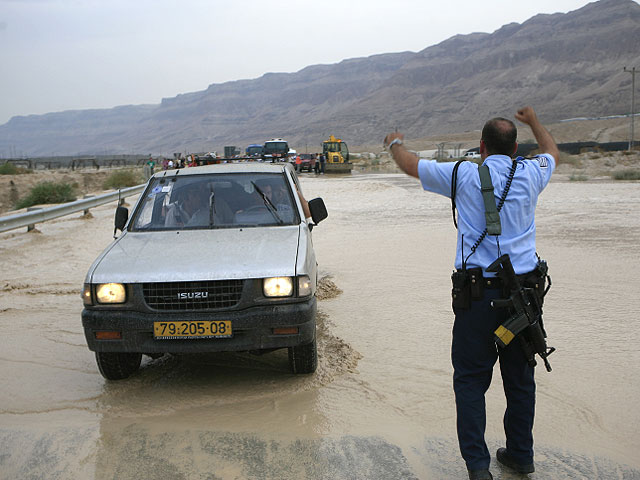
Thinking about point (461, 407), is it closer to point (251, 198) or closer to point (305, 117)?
point (251, 198)

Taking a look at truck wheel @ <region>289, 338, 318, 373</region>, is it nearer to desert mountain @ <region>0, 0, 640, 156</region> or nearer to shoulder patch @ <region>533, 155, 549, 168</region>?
shoulder patch @ <region>533, 155, 549, 168</region>

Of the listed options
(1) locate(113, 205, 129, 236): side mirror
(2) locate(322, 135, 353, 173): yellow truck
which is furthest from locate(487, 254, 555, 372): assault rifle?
(2) locate(322, 135, 353, 173): yellow truck

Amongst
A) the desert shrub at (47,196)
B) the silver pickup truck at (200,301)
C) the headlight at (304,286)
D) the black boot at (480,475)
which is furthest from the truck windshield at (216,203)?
the desert shrub at (47,196)

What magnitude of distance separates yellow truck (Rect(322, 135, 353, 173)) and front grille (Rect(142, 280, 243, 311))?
37.5 metres

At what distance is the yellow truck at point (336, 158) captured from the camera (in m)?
43.0

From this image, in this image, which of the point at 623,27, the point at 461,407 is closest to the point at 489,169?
the point at 461,407

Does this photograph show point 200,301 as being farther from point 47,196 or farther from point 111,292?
point 47,196

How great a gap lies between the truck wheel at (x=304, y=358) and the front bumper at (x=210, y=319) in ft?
1.22

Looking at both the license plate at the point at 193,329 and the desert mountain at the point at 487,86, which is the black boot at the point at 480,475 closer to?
the license plate at the point at 193,329

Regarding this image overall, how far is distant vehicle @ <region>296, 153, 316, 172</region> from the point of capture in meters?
45.9

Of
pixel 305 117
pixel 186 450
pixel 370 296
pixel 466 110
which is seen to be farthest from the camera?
pixel 305 117

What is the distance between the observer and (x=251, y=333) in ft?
16.2

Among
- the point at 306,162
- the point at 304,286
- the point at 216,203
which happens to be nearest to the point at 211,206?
the point at 216,203

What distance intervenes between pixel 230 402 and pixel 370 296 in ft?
12.0
